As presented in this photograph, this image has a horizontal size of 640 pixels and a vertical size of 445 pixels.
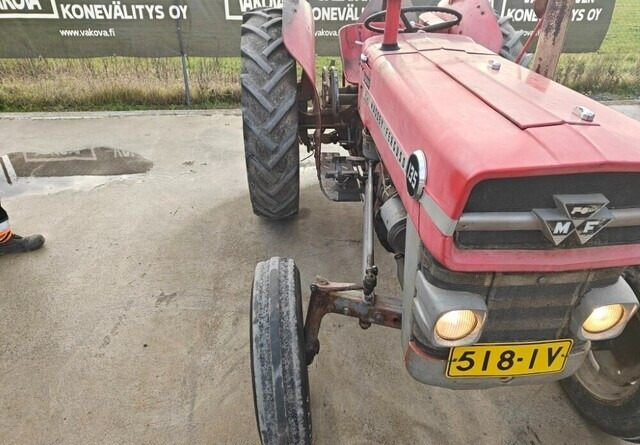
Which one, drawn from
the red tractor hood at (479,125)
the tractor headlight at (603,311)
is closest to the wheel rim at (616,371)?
the tractor headlight at (603,311)

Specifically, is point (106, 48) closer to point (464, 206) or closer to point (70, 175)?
point (70, 175)

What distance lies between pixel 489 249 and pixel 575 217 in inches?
8.8

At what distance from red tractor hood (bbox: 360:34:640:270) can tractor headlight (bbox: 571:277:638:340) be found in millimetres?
392

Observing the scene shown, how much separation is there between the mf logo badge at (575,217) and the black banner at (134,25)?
5.67 meters

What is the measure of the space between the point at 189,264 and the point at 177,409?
3.80 feet

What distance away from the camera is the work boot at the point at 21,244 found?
3129 mm

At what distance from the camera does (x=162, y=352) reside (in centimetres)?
242

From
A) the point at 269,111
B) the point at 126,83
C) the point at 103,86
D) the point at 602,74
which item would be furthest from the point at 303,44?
the point at 602,74

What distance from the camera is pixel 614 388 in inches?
78.5

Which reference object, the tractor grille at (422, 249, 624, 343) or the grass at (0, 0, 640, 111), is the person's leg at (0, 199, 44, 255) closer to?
the tractor grille at (422, 249, 624, 343)

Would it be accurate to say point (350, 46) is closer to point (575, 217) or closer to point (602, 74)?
point (575, 217)

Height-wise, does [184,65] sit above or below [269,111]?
below

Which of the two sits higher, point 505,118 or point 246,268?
point 505,118

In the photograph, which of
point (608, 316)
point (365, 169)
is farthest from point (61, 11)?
point (608, 316)
